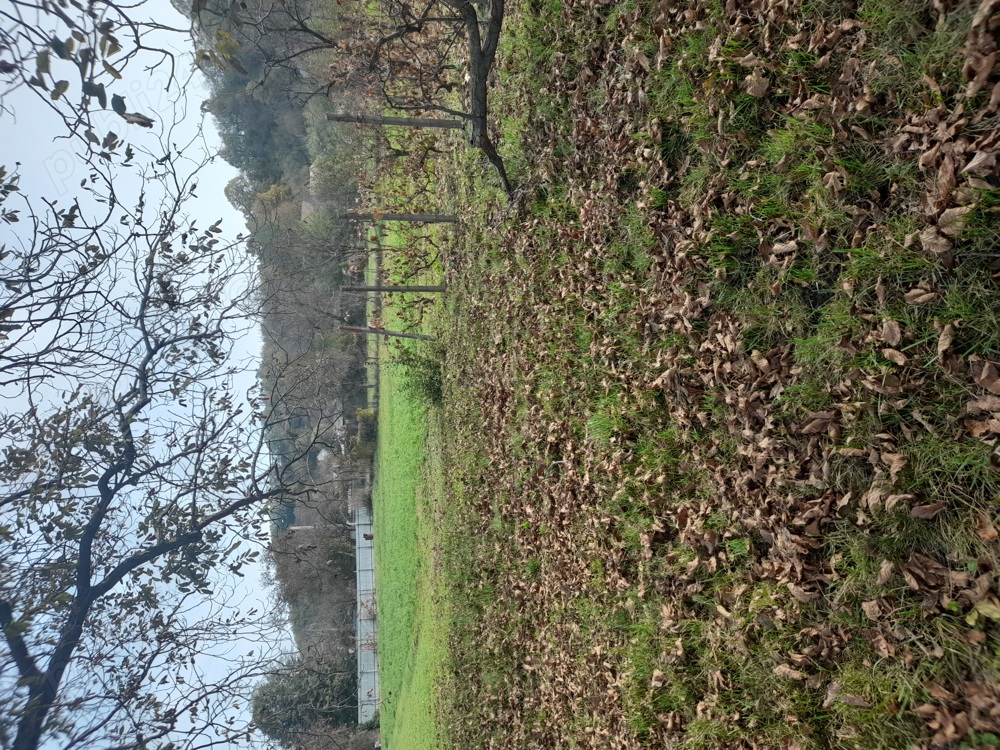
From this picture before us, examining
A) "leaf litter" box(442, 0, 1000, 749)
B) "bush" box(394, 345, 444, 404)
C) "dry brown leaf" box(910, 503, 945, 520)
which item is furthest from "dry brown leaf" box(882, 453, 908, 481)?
"bush" box(394, 345, 444, 404)

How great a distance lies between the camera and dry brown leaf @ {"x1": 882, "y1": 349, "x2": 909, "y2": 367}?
2846 millimetres

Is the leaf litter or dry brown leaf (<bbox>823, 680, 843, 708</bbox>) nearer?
the leaf litter

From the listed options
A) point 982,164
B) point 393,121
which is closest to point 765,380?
point 982,164

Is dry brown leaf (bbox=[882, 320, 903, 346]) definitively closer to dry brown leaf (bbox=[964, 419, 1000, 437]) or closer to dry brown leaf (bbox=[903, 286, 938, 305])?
dry brown leaf (bbox=[903, 286, 938, 305])

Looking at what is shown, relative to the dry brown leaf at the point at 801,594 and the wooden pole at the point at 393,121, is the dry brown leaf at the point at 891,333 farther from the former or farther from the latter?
the wooden pole at the point at 393,121

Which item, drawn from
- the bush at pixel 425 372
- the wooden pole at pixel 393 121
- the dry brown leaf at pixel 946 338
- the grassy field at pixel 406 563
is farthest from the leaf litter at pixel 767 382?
the bush at pixel 425 372

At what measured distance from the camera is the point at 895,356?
2873 mm

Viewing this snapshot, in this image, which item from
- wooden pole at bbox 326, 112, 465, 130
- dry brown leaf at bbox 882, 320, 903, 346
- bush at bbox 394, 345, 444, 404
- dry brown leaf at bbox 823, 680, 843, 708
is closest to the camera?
dry brown leaf at bbox 882, 320, 903, 346

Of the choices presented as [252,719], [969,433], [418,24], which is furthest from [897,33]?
[252,719]

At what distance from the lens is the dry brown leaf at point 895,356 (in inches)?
112

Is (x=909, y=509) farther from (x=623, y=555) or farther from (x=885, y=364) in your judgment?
(x=623, y=555)

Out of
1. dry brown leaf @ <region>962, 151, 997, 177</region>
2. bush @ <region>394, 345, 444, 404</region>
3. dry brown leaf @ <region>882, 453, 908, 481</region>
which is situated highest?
bush @ <region>394, 345, 444, 404</region>

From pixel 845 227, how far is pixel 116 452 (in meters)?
8.44

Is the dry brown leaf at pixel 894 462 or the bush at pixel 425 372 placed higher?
the bush at pixel 425 372
